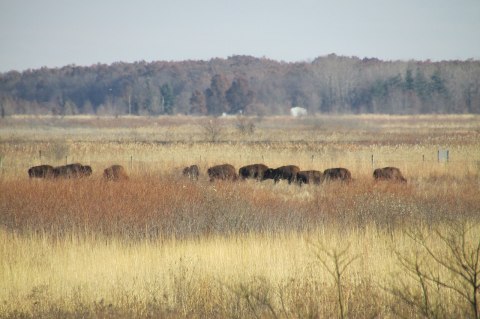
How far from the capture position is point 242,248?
1276 centimetres

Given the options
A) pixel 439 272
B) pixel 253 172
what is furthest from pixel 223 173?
pixel 439 272

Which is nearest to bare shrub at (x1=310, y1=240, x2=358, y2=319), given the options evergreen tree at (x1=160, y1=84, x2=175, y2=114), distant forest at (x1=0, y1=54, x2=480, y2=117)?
distant forest at (x1=0, y1=54, x2=480, y2=117)

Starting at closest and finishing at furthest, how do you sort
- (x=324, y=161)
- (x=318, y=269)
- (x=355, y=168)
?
(x=318, y=269) → (x=355, y=168) → (x=324, y=161)

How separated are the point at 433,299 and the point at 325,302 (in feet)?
5.25

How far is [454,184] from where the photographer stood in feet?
72.9

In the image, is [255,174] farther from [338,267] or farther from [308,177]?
[338,267]

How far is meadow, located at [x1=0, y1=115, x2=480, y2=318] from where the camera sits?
9.64m

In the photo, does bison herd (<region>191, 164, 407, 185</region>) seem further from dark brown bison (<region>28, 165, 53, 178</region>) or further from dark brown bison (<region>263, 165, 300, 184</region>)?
dark brown bison (<region>28, 165, 53, 178</region>)

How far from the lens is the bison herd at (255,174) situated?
2319 centimetres

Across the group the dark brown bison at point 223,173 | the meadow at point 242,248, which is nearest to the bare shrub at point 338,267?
the meadow at point 242,248

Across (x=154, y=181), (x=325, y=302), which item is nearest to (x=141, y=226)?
(x=154, y=181)

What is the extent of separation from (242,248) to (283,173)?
487 inches

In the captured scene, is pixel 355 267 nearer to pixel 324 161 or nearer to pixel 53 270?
pixel 53 270

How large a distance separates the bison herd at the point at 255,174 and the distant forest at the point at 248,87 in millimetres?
74322
